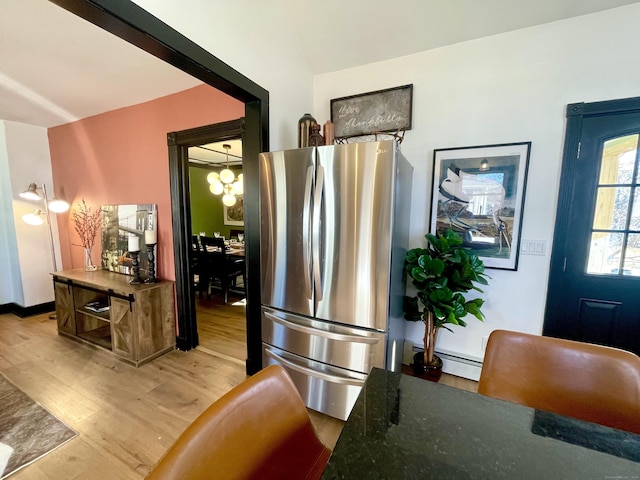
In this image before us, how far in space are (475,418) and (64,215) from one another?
4.83 metres

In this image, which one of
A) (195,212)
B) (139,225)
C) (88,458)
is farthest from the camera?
(195,212)

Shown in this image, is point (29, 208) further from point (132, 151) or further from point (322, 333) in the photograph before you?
point (322, 333)

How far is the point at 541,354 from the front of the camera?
965 millimetres

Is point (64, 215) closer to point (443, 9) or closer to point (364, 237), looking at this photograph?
point (364, 237)

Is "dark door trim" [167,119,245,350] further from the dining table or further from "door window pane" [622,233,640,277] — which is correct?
"door window pane" [622,233,640,277]

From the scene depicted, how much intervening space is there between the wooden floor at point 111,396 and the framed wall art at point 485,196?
3.78ft

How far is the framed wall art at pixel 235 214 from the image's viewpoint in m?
6.33

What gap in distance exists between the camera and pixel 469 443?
0.67m

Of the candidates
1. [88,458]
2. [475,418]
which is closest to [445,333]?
[475,418]

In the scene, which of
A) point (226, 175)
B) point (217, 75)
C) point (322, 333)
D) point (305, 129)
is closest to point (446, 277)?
point (322, 333)

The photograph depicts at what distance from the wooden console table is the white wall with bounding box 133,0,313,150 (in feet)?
5.88

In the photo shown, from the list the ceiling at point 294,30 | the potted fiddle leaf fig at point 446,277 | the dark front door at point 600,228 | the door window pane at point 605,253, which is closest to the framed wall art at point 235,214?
the ceiling at point 294,30

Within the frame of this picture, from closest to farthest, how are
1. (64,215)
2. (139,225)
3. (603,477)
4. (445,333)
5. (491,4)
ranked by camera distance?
1. (603,477)
2. (491,4)
3. (445,333)
4. (139,225)
5. (64,215)

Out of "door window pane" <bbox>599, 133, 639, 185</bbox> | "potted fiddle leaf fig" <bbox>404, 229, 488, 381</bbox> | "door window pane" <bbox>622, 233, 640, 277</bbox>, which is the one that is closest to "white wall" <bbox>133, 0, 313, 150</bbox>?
"potted fiddle leaf fig" <bbox>404, 229, 488, 381</bbox>
